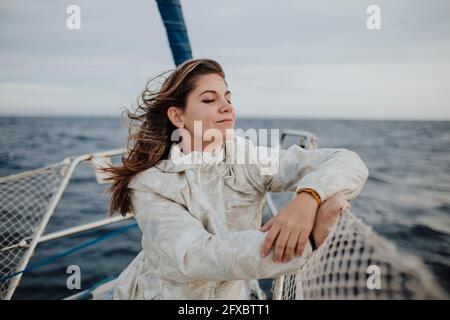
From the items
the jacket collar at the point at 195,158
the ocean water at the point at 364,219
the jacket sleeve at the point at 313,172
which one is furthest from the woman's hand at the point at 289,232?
the ocean water at the point at 364,219

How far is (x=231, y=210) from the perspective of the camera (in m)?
1.49

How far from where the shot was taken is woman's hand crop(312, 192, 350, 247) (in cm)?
92

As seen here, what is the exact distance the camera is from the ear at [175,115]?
1620 millimetres

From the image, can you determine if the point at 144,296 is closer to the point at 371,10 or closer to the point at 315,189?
the point at 315,189

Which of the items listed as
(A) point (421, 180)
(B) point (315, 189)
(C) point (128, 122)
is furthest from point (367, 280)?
(A) point (421, 180)

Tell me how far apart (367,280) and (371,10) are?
4.67 ft

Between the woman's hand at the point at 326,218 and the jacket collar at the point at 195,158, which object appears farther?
the jacket collar at the point at 195,158

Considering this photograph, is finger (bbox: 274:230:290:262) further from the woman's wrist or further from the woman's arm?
the woman's wrist

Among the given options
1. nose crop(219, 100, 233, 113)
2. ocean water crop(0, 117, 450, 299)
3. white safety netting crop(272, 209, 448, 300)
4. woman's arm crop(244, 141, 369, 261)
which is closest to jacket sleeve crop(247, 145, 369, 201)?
woman's arm crop(244, 141, 369, 261)

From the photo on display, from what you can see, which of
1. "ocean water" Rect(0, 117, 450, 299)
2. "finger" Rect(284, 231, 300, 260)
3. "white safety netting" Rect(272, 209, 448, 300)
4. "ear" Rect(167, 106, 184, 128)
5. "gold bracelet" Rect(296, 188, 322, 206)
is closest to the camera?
"white safety netting" Rect(272, 209, 448, 300)

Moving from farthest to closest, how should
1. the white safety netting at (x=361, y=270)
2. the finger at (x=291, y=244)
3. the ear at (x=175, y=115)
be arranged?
the ear at (x=175, y=115) < the finger at (x=291, y=244) < the white safety netting at (x=361, y=270)

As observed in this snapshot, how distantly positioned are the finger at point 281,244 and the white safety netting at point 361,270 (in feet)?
0.39

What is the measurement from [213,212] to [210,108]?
49cm

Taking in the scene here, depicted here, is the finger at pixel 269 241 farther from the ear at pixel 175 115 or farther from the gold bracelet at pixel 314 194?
the ear at pixel 175 115
